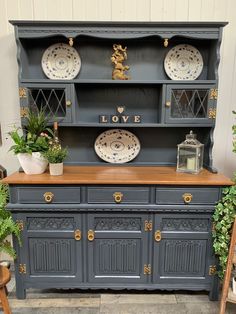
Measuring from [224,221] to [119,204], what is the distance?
74 cm

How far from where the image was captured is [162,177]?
6.15ft

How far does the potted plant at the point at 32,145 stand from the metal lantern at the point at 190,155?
1.08 m

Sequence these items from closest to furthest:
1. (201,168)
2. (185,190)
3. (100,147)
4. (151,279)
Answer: (185,190), (151,279), (201,168), (100,147)

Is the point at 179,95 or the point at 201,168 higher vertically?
the point at 179,95

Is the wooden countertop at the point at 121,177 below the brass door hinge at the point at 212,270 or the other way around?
the other way around

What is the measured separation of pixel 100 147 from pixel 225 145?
3.75ft

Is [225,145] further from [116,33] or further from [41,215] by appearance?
[41,215]

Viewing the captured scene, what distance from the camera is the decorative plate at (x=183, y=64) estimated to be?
82.9 inches

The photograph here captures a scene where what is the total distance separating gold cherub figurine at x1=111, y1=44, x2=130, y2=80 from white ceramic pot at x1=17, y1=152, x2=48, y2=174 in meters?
0.87

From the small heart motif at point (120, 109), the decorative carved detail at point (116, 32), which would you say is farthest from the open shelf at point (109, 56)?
the small heart motif at point (120, 109)

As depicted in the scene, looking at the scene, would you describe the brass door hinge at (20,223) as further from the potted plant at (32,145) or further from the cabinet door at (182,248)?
the cabinet door at (182,248)

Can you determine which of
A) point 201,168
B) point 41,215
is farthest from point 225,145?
point 41,215

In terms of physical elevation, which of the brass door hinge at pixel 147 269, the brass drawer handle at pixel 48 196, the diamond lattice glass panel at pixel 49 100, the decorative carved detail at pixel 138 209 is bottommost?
the brass door hinge at pixel 147 269

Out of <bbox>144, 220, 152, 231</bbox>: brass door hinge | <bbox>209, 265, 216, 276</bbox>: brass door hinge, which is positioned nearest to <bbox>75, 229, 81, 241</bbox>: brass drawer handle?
<bbox>144, 220, 152, 231</bbox>: brass door hinge
